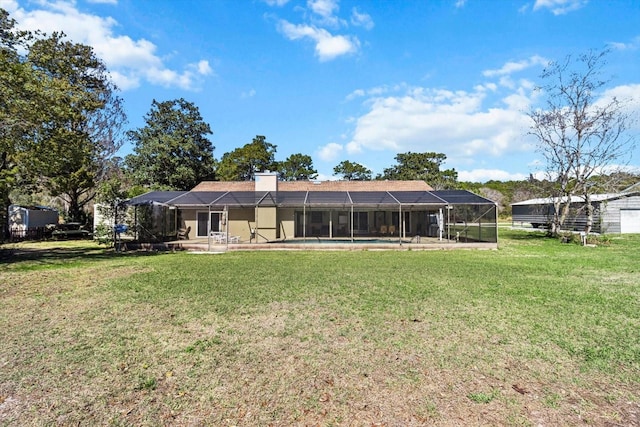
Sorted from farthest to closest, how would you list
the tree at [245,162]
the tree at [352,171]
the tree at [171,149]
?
the tree at [352,171] < the tree at [245,162] < the tree at [171,149]

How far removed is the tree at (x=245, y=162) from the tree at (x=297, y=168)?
2.85 meters

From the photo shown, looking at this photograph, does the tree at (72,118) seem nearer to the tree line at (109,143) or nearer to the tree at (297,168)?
the tree line at (109,143)

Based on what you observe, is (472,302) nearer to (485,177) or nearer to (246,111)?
(246,111)

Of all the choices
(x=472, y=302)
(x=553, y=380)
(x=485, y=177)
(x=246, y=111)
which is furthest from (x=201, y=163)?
(x=485, y=177)

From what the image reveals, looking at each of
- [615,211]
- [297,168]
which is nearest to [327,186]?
[297,168]

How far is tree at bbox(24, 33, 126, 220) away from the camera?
42.1 feet

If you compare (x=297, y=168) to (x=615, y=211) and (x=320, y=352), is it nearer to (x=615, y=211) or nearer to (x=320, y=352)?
Answer: (x=615, y=211)

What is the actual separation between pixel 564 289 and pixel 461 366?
5065 mm

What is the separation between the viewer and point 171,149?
28.7 meters

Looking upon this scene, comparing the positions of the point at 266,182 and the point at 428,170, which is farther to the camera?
the point at 428,170

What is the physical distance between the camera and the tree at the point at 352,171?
46.0 m

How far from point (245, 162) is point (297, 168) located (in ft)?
22.3

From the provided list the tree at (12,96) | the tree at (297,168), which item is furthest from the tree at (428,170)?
the tree at (12,96)

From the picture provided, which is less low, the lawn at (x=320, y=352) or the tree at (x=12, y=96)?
the tree at (x=12, y=96)
